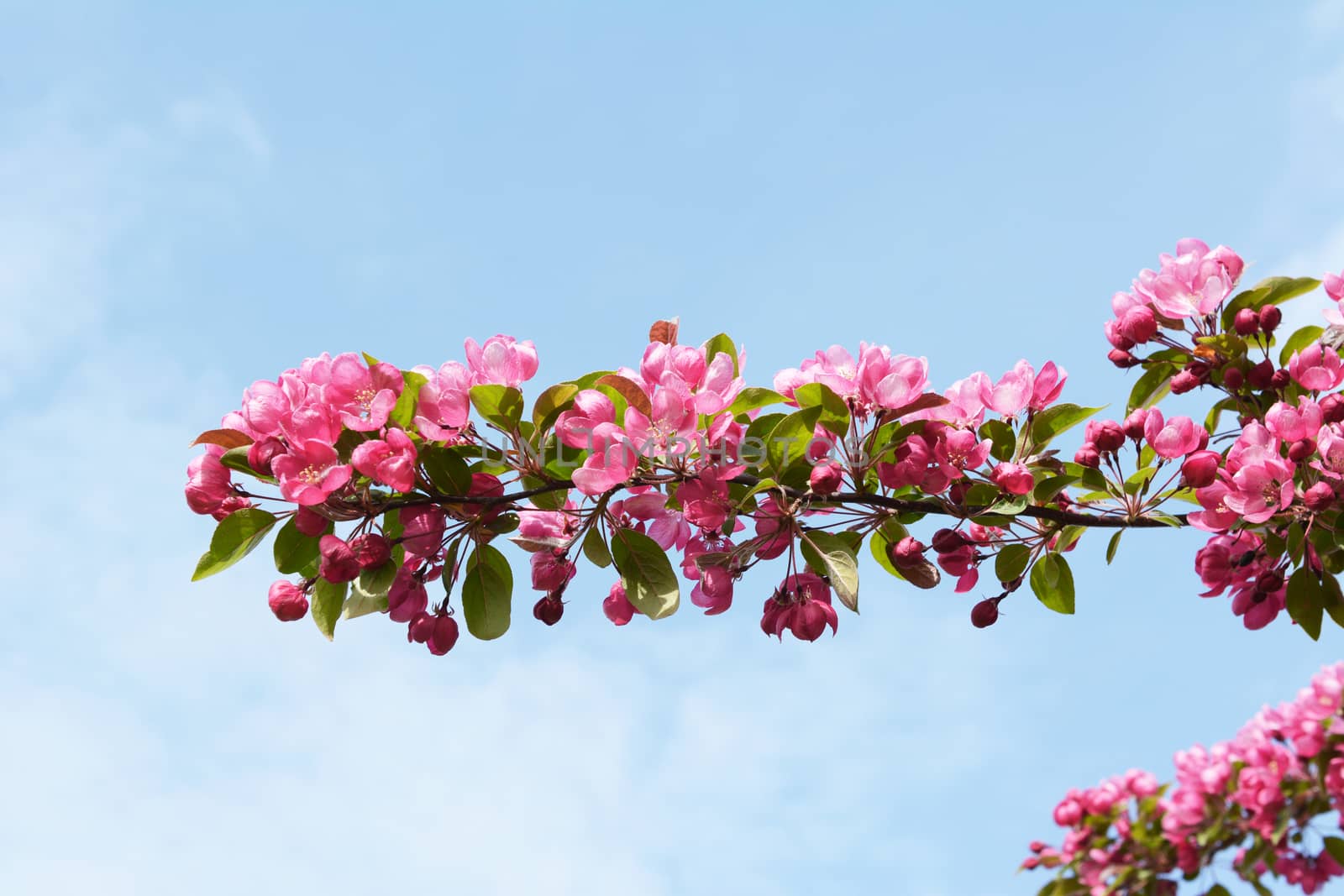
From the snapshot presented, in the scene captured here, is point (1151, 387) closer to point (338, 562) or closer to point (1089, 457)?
point (1089, 457)

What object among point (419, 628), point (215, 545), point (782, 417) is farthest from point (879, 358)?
point (215, 545)

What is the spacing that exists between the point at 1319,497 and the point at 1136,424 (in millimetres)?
415

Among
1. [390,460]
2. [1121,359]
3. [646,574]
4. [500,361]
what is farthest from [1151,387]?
[390,460]

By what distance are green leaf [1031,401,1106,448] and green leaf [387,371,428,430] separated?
148 cm

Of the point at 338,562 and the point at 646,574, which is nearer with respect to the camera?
the point at 338,562

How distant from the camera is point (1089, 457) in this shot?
257cm

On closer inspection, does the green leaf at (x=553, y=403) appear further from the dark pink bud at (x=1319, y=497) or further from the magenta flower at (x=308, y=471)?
the dark pink bud at (x=1319, y=497)

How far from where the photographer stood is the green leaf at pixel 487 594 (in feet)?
8.48

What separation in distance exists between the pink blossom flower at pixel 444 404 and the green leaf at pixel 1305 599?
6.85 ft

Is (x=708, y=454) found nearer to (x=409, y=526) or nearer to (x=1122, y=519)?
(x=409, y=526)

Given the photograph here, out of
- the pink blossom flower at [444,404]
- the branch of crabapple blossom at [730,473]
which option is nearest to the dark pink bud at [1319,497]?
the branch of crabapple blossom at [730,473]

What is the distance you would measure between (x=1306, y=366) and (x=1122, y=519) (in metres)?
0.64

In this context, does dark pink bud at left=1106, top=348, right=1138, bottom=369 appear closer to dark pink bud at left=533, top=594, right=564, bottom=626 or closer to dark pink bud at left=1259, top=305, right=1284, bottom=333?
dark pink bud at left=1259, top=305, right=1284, bottom=333

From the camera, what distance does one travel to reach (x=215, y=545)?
8.18ft
